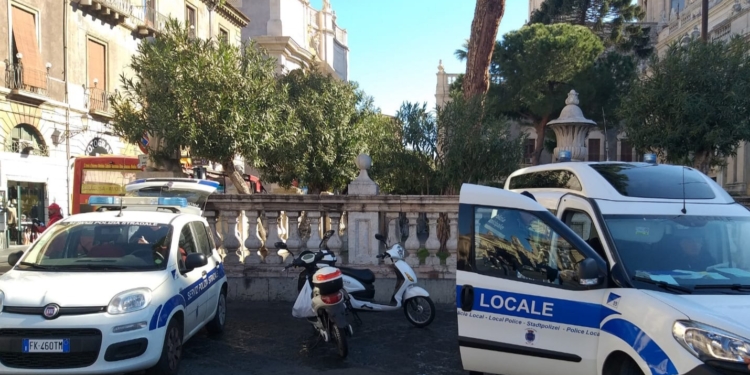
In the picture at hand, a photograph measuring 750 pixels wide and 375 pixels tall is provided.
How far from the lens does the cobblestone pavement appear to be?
5883 millimetres

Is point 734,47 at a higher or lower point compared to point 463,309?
higher

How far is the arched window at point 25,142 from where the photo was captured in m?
23.1

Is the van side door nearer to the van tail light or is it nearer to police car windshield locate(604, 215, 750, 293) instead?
police car windshield locate(604, 215, 750, 293)

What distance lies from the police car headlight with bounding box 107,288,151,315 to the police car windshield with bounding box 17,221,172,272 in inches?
19.8

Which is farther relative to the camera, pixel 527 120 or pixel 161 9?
pixel 527 120

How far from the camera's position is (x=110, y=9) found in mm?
27359

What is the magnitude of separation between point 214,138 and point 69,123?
1793cm

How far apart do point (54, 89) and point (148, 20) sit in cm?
766

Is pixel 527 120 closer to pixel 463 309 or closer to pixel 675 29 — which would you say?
pixel 675 29

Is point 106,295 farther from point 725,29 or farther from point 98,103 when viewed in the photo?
point 725,29

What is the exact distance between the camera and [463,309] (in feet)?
15.1

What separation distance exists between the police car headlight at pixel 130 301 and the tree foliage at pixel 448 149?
7.48 meters

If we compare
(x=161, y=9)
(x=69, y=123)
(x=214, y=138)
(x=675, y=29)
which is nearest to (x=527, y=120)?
(x=675, y=29)

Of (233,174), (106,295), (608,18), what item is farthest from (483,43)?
(608,18)
